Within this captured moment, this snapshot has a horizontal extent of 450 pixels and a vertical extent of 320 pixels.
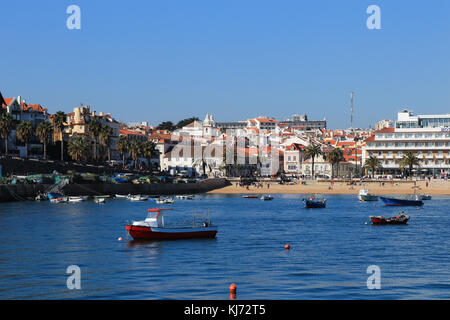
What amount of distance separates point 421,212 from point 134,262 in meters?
64.7

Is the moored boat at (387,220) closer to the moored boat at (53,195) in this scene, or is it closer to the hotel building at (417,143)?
the moored boat at (53,195)

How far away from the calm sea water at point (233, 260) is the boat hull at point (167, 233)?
32.2 inches

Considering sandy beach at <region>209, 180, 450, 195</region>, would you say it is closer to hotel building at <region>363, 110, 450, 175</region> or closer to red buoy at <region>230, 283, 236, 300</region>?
hotel building at <region>363, 110, 450, 175</region>

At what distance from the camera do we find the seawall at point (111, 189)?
113 m

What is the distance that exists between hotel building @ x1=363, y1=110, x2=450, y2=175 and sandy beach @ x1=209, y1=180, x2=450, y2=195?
18.4 meters

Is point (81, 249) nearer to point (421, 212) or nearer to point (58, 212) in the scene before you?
point (58, 212)

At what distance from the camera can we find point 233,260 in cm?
4578

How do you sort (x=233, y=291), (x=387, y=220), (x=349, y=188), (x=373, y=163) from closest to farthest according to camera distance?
(x=233, y=291), (x=387, y=220), (x=349, y=188), (x=373, y=163)

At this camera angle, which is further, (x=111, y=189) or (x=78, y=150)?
(x=78, y=150)


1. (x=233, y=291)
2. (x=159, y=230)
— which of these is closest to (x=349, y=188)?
(x=159, y=230)

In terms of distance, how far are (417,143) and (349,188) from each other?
29.0m

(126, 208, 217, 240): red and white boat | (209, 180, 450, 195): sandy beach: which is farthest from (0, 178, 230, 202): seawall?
(126, 208, 217, 240): red and white boat

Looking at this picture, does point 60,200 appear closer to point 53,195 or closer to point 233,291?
point 53,195
